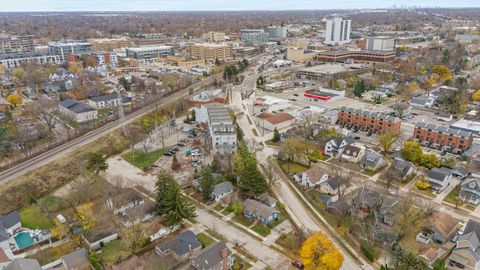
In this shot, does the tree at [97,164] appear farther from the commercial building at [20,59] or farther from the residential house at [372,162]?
the commercial building at [20,59]

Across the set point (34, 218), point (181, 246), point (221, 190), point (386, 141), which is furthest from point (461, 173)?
point (34, 218)

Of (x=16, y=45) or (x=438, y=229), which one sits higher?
(x=16, y=45)

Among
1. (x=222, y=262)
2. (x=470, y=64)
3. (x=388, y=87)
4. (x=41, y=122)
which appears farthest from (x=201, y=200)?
(x=470, y=64)

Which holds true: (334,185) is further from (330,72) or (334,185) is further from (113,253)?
(330,72)

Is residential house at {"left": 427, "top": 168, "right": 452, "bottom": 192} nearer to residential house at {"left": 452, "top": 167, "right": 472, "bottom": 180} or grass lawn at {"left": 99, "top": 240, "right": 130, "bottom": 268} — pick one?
residential house at {"left": 452, "top": 167, "right": 472, "bottom": 180}

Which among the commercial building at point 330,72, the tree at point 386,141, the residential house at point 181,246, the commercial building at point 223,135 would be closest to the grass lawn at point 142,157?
the commercial building at point 223,135
